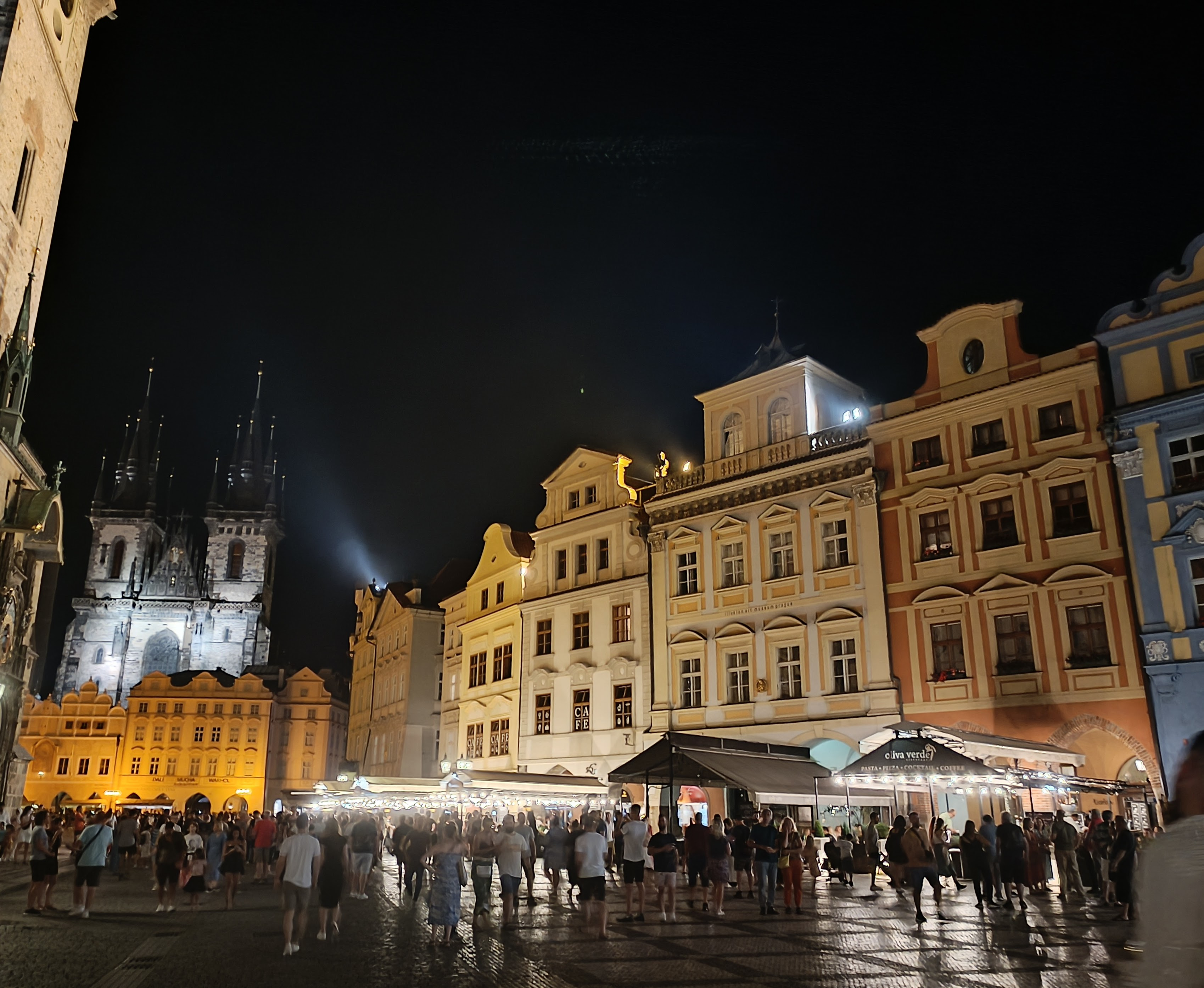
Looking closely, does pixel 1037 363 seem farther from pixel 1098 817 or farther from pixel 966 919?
pixel 966 919

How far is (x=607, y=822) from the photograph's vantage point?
29984 millimetres

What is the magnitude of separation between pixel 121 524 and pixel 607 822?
10562 centimetres

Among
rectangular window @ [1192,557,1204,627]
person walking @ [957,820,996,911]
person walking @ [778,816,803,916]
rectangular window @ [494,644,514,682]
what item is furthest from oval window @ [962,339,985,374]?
rectangular window @ [494,644,514,682]

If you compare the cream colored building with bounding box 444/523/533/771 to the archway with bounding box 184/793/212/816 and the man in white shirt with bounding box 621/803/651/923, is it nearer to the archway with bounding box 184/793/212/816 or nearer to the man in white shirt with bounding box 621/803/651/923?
the man in white shirt with bounding box 621/803/651/923

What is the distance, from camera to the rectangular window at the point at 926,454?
2766 centimetres

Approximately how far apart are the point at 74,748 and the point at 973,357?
286 ft

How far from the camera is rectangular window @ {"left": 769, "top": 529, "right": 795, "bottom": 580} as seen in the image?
30250 millimetres

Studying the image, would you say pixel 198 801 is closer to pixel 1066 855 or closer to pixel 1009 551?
pixel 1009 551

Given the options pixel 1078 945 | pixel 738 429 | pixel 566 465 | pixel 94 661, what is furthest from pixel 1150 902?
pixel 94 661

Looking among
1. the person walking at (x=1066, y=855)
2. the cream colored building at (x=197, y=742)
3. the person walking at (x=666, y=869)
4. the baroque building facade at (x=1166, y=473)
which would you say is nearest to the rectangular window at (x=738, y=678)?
the baroque building facade at (x=1166, y=473)

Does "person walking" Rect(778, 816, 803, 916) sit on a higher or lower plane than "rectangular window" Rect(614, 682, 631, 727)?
lower

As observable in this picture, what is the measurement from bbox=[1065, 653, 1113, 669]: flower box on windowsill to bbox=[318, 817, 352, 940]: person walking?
17.9m

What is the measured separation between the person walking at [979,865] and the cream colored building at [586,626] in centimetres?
1641

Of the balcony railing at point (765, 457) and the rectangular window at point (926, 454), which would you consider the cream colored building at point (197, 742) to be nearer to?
the balcony railing at point (765, 457)
